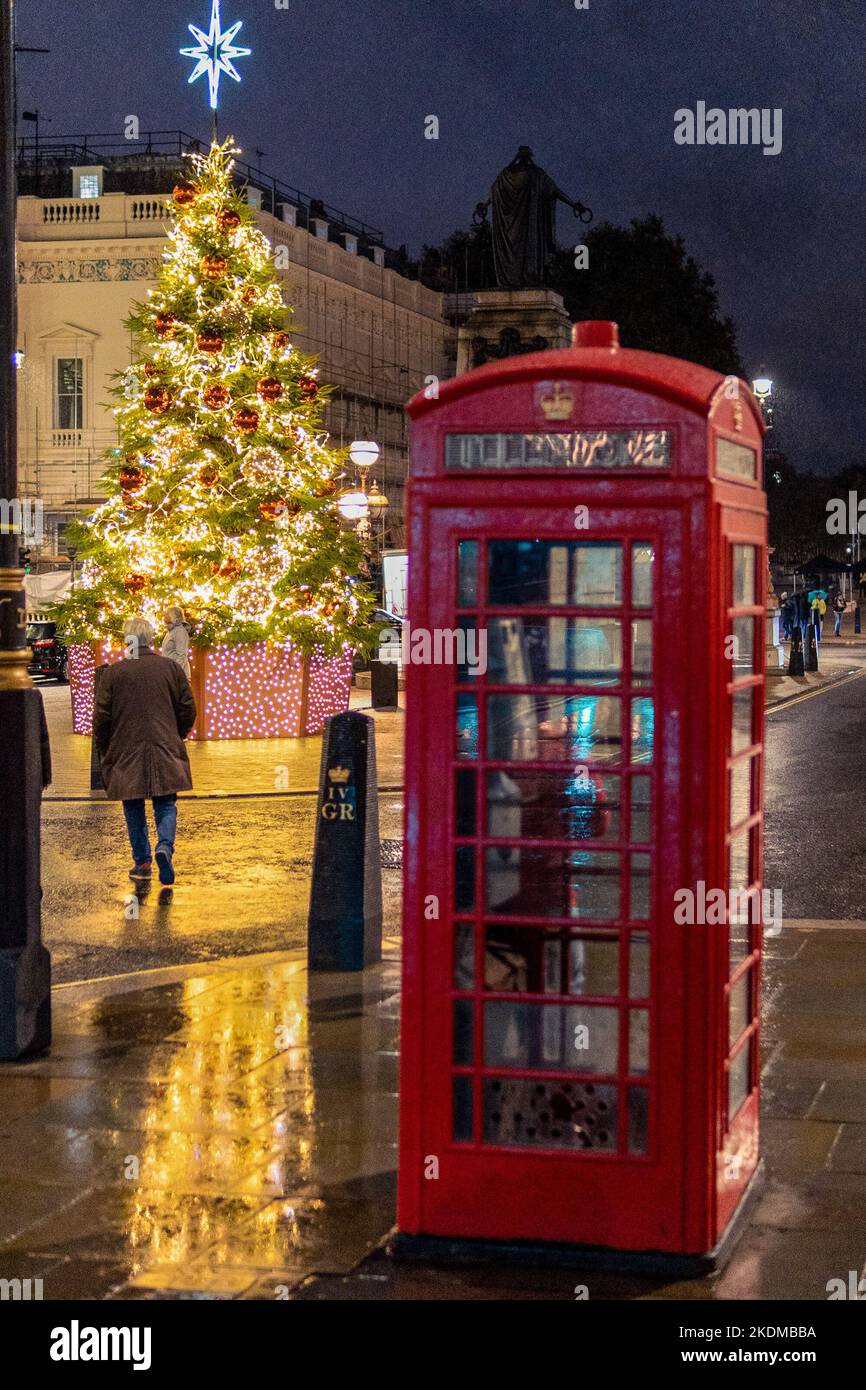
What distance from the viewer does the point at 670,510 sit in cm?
491

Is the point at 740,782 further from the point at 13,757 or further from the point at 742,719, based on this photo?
the point at 13,757

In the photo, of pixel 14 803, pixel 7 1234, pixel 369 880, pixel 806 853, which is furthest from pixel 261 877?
pixel 7 1234

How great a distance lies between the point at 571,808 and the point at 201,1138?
2049 mm

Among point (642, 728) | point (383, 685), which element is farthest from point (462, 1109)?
point (383, 685)

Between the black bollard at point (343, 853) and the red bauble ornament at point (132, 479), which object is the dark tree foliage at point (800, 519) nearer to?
the red bauble ornament at point (132, 479)

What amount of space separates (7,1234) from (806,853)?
30.6ft

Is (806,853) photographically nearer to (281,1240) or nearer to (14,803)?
(14,803)

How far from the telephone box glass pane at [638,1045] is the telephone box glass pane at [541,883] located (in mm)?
307

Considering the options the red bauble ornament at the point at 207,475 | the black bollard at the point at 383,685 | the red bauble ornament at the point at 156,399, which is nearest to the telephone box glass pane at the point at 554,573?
the red bauble ornament at the point at 207,475

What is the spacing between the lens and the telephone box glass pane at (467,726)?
509 centimetres

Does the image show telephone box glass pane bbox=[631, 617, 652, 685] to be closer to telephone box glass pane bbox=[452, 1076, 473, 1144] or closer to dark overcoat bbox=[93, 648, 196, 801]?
telephone box glass pane bbox=[452, 1076, 473, 1144]

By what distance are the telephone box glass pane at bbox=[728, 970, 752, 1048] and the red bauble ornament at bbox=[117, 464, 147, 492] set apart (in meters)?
16.8

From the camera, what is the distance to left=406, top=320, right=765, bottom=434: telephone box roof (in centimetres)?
491

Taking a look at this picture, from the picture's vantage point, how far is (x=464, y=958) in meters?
5.17
